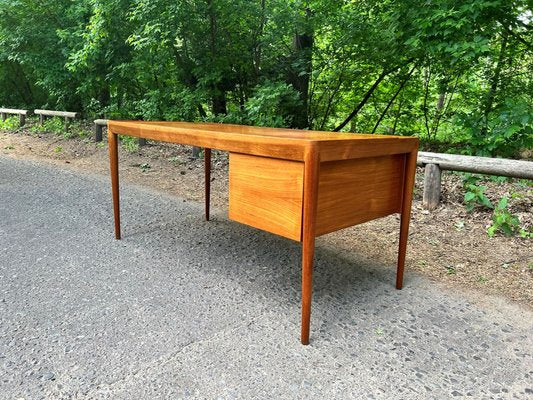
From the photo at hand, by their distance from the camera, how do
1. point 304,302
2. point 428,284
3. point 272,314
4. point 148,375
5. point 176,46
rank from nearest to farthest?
1. point 148,375
2. point 304,302
3. point 272,314
4. point 428,284
5. point 176,46

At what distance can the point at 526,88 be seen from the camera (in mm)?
5305

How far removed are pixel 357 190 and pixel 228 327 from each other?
80cm

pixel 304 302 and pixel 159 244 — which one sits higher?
pixel 304 302

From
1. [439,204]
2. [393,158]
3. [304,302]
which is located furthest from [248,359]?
[439,204]

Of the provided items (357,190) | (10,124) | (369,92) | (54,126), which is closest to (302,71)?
(369,92)

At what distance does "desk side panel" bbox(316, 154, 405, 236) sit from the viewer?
1651mm

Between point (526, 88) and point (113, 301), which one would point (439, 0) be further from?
point (113, 301)

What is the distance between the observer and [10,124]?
9883 mm

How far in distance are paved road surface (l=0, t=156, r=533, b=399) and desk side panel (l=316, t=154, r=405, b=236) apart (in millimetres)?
460

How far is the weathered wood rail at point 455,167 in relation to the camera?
3174 millimetres

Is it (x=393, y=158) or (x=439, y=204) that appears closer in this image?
(x=393, y=158)

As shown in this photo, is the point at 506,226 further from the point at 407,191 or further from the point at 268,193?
the point at 268,193

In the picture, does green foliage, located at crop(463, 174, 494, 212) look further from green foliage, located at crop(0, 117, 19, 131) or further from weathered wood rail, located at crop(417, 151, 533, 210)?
green foliage, located at crop(0, 117, 19, 131)

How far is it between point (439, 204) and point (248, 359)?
2.61 metres
